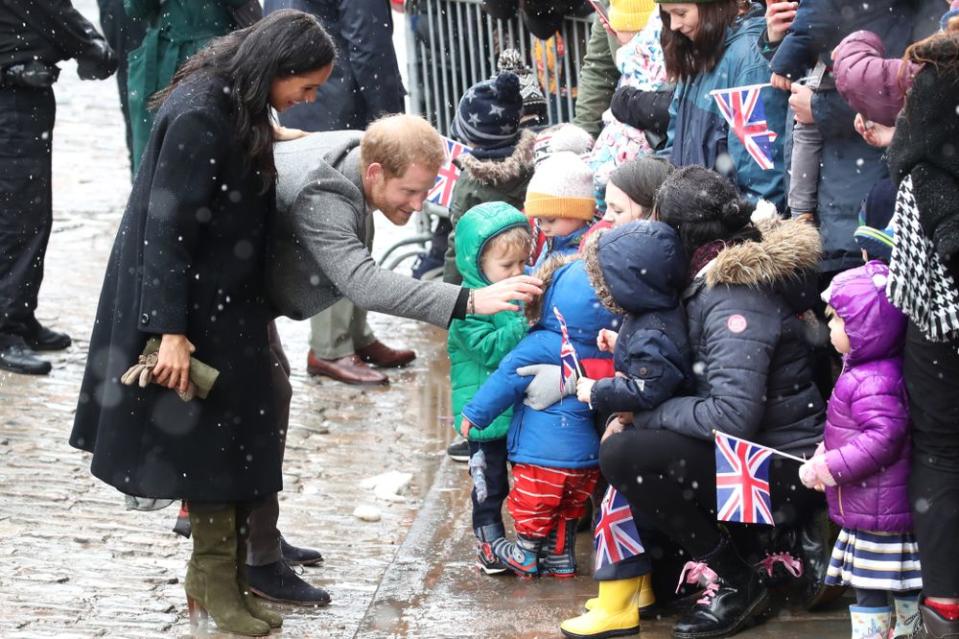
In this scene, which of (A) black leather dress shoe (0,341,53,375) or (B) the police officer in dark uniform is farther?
(A) black leather dress shoe (0,341,53,375)

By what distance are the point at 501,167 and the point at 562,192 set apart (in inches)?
46.5

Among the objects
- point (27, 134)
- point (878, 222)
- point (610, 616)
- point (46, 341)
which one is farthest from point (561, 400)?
point (46, 341)

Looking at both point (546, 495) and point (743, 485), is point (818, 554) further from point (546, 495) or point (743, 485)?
point (546, 495)

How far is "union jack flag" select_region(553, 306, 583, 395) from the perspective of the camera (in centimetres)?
523

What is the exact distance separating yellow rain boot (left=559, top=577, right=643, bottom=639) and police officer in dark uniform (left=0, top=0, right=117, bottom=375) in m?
4.20

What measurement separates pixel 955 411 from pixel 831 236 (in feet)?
3.77

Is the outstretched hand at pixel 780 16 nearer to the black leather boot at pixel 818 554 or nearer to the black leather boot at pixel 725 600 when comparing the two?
the black leather boot at pixel 818 554

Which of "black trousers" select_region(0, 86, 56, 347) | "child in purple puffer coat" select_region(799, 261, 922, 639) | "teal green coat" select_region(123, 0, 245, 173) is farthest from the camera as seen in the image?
"teal green coat" select_region(123, 0, 245, 173)

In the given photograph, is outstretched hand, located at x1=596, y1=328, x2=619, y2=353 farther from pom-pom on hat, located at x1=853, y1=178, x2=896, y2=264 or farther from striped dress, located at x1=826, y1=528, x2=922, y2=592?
striped dress, located at x1=826, y1=528, x2=922, y2=592

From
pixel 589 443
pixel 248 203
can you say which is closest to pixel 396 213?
pixel 248 203

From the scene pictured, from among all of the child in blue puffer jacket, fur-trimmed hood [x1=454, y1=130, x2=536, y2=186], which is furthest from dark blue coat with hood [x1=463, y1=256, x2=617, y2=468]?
fur-trimmed hood [x1=454, y1=130, x2=536, y2=186]

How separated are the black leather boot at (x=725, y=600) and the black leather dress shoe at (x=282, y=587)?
1.35 m

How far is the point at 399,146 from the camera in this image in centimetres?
502

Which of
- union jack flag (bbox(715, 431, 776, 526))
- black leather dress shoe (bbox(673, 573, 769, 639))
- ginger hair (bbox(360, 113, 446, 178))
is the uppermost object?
ginger hair (bbox(360, 113, 446, 178))
